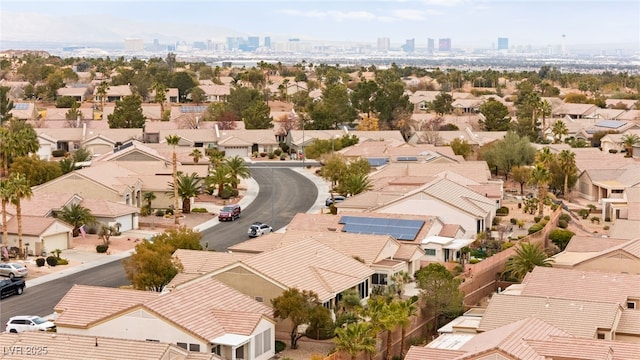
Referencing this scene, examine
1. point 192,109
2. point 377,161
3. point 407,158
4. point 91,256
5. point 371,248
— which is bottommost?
point 91,256

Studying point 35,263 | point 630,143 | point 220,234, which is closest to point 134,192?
point 220,234

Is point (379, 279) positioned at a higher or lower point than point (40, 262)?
higher

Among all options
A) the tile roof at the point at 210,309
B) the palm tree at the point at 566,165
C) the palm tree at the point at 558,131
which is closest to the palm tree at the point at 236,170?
the palm tree at the point at 566,165

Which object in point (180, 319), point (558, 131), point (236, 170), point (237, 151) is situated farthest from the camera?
point (558, 131)

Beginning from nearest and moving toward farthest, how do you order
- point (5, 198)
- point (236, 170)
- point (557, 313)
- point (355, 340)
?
1. point (355, 340)
2. point (557, 313)
3. point (5, 198)
4. point (236, 170)

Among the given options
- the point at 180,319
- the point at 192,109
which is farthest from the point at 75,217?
the point at 192,109

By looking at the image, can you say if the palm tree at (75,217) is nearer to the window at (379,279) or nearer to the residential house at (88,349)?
the window at (379,279)

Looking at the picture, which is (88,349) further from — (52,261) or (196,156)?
(196,156)
